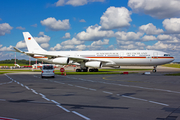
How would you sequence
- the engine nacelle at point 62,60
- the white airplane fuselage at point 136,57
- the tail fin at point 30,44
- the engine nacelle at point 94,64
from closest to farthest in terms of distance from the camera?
the engine nacelle at point 94,64 < the white airplane fuselage at point 136,57 < the engine nacelle at point 62,60 < the tail fin at point 30,44

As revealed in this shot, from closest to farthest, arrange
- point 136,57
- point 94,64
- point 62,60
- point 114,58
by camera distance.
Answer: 1. point 94,64
2. point 136,57
3. point 62,60
4. point 114,58

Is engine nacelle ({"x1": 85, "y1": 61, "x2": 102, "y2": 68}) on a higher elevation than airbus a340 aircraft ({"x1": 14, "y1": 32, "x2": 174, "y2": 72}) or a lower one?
lower

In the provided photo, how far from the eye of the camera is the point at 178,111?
7.14m

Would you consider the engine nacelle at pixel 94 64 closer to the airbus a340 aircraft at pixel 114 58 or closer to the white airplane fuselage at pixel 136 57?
the airbus a340 aircraft at pixel 114 58

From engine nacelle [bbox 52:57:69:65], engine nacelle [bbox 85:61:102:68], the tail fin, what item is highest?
the tail fin

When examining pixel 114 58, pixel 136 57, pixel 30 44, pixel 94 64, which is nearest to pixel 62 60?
pixel 94 64

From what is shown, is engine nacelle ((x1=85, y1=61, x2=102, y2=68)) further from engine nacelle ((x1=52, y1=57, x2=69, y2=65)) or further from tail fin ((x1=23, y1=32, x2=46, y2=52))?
tail fin ((x1=23, y1=32, x2=46, y2=52))

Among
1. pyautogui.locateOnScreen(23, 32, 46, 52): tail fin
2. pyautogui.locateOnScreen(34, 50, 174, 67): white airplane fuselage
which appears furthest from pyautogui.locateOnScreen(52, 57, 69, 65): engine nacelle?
pyautogui.locateOnScreen(23, 32, 46, 52): tail fin

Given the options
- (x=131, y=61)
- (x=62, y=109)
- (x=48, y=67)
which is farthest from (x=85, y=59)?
(x=62, y=109)

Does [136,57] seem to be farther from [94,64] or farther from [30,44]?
[30,44]

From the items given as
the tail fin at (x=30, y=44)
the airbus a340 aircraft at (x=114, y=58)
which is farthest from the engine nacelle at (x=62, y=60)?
the tail fin at (x=30, y=44)

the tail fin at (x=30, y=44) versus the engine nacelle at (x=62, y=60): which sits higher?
the tail fin at (x=30, y=44)

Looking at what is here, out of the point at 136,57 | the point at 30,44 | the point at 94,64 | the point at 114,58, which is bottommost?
the point at 94,64

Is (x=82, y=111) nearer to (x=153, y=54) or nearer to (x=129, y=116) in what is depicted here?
(x=129, y=116)
